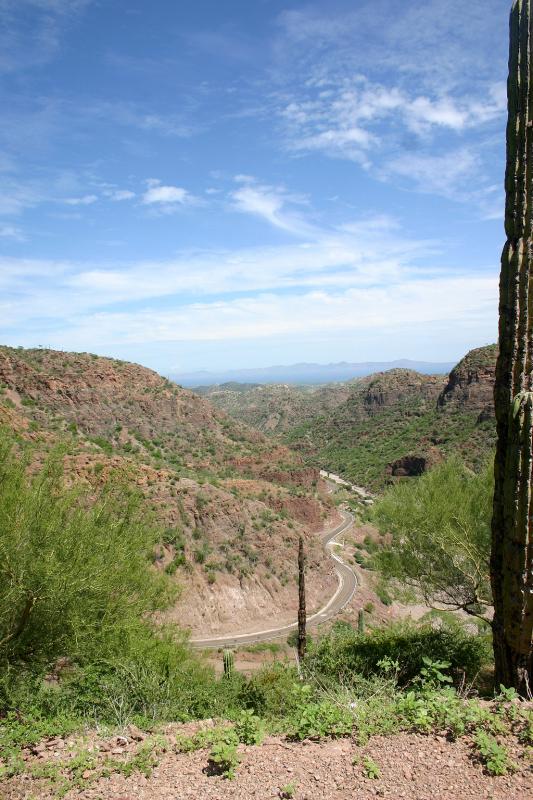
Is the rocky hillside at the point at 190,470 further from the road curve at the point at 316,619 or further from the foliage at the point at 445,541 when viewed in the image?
the foliage at the point at 445,541

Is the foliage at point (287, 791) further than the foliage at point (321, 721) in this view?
No

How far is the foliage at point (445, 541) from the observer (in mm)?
13102

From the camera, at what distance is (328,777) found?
518 centimetres

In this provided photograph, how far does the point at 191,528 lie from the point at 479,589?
2122 cm

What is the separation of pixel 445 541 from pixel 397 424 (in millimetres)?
71533

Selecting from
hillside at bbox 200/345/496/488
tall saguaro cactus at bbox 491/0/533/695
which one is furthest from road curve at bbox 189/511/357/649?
hillside at bbox 200/345/496/488

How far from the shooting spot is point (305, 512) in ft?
151

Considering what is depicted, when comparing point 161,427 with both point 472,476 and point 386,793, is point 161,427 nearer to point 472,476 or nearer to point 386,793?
point 472,476

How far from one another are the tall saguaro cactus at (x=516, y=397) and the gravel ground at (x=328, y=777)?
2.54m

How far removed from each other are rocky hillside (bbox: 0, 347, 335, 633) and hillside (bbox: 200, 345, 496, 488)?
1623 centimetres

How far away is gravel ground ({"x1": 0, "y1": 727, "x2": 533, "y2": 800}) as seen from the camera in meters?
4.98

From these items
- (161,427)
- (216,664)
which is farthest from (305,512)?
(216,664)

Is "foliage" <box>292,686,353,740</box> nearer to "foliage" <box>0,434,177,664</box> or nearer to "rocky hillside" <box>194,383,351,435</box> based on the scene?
"foliage" <box>0,434,177,664</box>

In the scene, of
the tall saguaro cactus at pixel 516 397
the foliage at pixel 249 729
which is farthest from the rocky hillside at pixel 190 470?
the tall saguaro cactus at pixel 516 397
